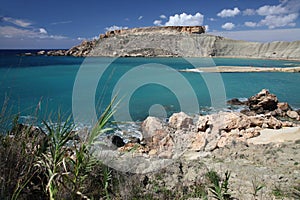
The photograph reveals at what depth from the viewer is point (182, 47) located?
351 feet

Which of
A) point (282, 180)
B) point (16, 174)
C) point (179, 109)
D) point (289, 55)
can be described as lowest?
point (179, 109)

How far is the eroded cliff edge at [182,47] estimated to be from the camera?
108 metres

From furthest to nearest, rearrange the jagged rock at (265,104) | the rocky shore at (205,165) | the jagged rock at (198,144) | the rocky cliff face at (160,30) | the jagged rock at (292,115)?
the rocky cliff face at (160,30)
the jagged rock at (265,104)
the jagged rock at (292,115)
the jagged rock at (198,144)
the rocky shore at (205,165)

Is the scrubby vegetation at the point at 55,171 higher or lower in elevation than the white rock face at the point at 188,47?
lower

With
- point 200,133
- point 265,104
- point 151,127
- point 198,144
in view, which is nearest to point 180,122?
point 151,127

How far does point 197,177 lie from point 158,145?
4.72 m

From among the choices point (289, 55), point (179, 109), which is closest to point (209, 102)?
point (179, 109)

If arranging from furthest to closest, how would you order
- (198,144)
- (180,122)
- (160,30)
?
(160,30)
(180,122)
(198,144)

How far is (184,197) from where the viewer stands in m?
3.56

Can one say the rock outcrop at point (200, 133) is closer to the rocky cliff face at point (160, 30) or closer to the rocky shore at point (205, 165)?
the rocky shore at point (205, 165)

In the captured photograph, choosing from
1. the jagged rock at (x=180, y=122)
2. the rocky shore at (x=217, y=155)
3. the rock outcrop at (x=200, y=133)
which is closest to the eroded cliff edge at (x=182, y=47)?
the jagged rock at (x=180, y=122)

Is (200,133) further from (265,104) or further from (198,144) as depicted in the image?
(265,104)

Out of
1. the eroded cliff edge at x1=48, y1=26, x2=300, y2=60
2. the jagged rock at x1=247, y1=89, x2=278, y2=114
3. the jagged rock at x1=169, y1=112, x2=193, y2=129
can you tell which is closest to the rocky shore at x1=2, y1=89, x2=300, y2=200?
the jagged rock at x1=169, y1=112, x2=193, y2=129

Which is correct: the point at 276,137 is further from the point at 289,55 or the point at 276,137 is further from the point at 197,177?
the point at 289,55
